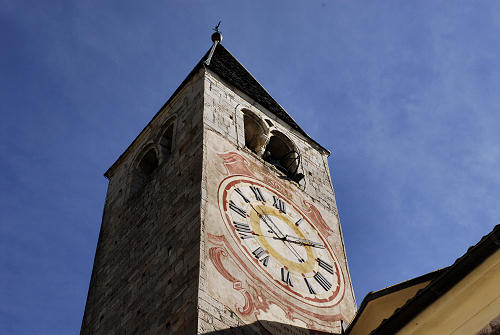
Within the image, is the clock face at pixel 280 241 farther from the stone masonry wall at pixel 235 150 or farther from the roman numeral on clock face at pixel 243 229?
the stone masonry wall at pixel 235 150

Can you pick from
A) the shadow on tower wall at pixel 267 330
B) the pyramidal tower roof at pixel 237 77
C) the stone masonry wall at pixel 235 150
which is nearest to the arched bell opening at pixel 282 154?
the stone masonry wall at pixel 235 150

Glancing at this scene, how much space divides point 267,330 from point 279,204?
291 centimetres

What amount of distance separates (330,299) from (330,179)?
12.1 feet

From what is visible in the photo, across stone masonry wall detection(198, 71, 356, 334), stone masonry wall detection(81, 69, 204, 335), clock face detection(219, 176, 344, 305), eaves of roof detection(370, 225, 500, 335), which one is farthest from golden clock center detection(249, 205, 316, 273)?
eaves of roof detection(370, 225, 500, 335)

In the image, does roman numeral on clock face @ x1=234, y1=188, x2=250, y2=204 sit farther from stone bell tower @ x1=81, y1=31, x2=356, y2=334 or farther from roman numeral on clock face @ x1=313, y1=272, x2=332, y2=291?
roman numeral on clock face @ x1=313, y1=272, x2=332, y2=291

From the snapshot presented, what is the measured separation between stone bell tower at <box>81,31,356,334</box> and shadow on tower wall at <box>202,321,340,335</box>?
0.02 meters

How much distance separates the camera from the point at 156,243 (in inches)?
396

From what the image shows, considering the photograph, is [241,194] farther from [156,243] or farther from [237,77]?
[237,77]

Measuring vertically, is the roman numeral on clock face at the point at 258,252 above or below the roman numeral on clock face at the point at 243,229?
below

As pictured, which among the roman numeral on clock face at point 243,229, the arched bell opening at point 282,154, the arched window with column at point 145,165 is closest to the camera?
the roman numeral on clock face at point 243,229

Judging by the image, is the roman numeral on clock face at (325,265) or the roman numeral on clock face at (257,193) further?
the roman numeral on clock face at (257,193)

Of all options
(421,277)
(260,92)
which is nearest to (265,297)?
(421,277)

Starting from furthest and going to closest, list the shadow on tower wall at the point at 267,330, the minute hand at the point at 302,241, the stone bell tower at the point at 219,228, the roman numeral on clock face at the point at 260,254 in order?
the minute hand at the point at 302,241 < the roman numeral on clock face at the point at 260,254 < the stone bell tower at the point at 219,228 < the shadow on tower wall at the point at 267,330

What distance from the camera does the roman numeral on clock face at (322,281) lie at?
10164mm
